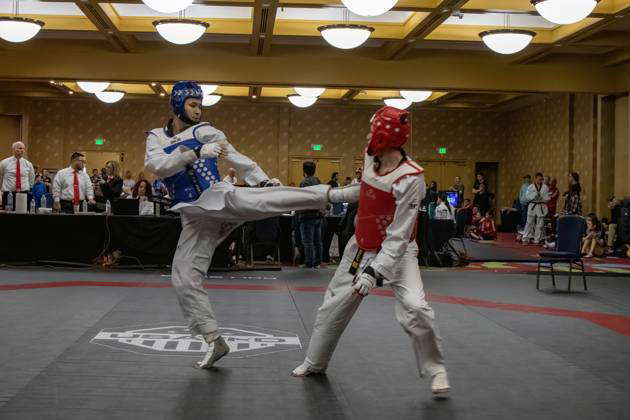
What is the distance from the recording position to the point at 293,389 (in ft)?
14.9

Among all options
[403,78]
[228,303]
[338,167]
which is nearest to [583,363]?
[228,303]

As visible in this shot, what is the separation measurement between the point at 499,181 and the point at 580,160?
6471 mm

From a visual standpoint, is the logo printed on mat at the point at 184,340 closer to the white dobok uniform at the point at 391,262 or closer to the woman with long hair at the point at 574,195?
the white dobok uniform at the point at 391,262

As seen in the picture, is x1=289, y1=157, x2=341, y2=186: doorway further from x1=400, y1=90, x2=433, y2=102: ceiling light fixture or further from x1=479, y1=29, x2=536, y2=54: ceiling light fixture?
x1=479, y1=29, x2=536, y2=54: ceiling light fixture

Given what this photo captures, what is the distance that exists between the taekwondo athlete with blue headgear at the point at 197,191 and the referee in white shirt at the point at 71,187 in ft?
26.0

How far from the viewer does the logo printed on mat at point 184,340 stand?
18.4 feet

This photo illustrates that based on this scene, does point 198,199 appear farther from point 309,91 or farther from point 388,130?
point 309,91

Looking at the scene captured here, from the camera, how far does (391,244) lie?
14.0 ft

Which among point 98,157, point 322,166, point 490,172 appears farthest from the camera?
point 490,172

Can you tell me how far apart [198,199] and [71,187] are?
854 centimetres

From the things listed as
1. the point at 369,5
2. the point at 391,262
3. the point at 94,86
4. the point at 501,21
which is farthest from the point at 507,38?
the point at 94,86

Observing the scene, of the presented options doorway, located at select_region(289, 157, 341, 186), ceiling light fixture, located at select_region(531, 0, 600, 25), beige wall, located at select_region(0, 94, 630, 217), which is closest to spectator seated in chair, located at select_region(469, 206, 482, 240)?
beige wall, located at select_region(0, 94, 630, 217)

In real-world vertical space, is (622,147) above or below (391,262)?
above

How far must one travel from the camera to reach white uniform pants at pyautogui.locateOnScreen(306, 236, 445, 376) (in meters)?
4.43
